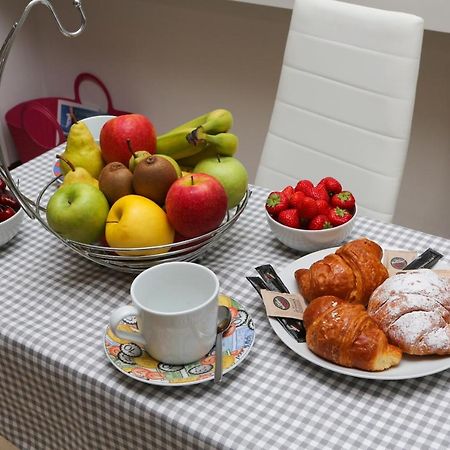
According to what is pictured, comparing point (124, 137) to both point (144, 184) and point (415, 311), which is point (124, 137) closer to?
point (144, 184)

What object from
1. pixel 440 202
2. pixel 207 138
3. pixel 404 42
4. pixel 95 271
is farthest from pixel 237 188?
pixel 440 202

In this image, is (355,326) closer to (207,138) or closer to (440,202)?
(207,138)

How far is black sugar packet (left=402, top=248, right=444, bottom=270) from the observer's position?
1.01m

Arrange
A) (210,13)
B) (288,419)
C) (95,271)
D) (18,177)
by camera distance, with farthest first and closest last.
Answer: (210,13)
(18,177)
(95,271)
(288,419)

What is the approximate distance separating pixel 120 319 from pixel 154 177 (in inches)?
10.0

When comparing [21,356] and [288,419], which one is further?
[21,356]

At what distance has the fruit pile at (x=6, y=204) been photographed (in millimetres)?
1111

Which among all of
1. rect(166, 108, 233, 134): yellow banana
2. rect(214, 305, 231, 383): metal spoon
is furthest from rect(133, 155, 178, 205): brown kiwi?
rect(214, 305, 231, 383): metal spoon

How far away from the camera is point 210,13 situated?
2422 mm

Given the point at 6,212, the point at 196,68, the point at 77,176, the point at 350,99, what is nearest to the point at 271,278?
the point at 77,176

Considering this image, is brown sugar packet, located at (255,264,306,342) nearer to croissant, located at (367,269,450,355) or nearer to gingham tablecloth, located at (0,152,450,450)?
gingham tablecloth, located at (0,152,450,450)

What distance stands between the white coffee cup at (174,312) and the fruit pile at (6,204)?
0.35 meters

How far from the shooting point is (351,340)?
0.82 meters

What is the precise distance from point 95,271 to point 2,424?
Answer: 0.26 meters
